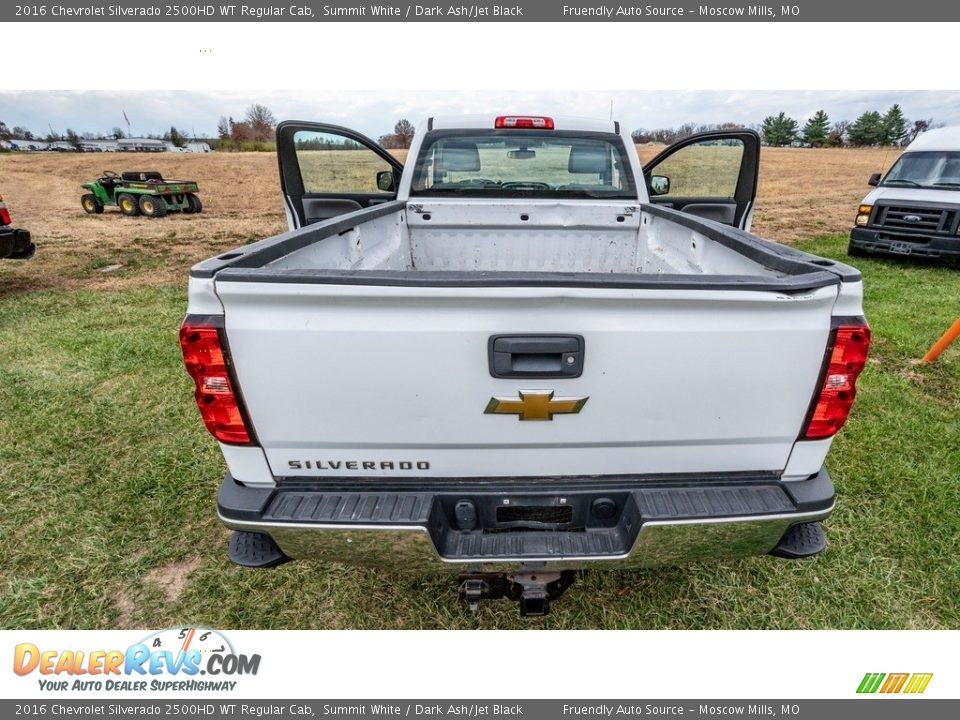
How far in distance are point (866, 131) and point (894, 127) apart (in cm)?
286

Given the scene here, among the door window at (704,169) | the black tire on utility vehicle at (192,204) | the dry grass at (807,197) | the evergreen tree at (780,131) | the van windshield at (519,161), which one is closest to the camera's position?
the door window at (704,169)

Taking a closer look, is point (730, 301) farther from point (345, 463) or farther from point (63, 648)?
point (63, 648)

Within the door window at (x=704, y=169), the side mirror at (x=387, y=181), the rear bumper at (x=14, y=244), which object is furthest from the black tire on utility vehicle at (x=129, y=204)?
the door window at (x=704, y=169)

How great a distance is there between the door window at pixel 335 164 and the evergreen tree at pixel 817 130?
8011cm

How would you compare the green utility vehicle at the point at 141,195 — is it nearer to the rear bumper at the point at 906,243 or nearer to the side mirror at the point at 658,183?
the side mirror at the point at 658,183

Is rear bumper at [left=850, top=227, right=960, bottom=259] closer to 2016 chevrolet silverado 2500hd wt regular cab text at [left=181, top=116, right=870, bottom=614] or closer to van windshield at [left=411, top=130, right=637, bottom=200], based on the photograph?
van windshield at [left=411, top=130, right=637, bottom=200]

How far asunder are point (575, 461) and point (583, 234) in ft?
8.31

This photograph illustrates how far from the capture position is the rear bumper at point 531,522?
180 cm

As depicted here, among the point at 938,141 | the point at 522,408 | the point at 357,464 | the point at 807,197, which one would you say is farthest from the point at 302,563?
the point at 807,197

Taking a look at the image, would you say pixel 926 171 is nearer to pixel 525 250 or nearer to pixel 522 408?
pixel 525 250

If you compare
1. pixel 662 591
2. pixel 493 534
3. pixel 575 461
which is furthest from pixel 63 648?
pixel 662 591

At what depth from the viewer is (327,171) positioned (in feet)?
14.7

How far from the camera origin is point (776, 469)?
6.30 ft

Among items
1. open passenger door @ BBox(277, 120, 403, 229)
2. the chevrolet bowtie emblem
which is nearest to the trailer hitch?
the chevrolet bowtie emblem
